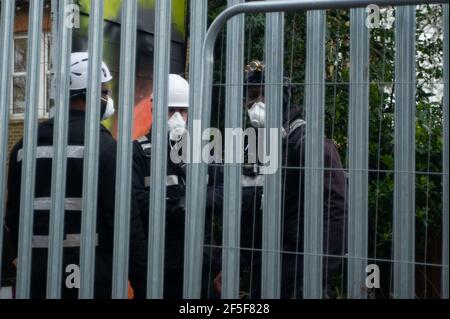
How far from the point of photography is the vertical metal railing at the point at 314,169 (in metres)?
4.66

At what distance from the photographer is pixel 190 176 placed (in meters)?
5.09

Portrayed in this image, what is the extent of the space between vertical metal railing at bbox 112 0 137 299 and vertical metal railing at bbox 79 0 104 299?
0.47ft

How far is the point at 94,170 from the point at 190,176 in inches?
24.4

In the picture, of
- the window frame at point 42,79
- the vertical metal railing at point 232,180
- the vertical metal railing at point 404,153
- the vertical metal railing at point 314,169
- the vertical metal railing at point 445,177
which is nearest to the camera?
the vertical metal railing at point 445,177

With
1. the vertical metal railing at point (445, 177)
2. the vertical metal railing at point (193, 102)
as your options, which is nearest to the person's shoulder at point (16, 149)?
the vertical metal railing at point (193, 102)

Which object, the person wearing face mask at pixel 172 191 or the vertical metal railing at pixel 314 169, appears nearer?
the vertical metal railing at pixel 314 169

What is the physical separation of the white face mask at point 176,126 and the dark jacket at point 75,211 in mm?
344

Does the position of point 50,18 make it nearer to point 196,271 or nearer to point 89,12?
point 89,12

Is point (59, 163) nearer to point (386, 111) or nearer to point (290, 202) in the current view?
point (290, 202)

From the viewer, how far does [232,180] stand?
16.0 ft

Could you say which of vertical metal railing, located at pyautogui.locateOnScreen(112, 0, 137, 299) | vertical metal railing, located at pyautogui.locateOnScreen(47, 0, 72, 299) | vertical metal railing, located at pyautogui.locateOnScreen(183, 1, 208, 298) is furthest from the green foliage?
vertical metal railing, located at pyautogui.locateOnScreen(47, 0, 72, 299)

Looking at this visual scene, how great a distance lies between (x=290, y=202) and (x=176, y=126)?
1007mm

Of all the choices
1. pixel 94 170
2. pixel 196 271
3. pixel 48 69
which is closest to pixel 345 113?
pixel 196 271

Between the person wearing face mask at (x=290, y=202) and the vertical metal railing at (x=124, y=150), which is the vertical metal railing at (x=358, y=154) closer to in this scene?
the person wearing face mask at (x=290, y=202)
